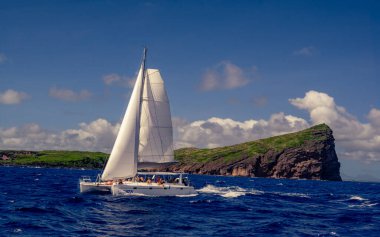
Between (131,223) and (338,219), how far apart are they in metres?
25.2

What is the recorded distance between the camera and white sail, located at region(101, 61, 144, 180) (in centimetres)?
6894

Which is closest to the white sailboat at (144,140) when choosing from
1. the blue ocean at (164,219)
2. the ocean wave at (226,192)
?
the blue ocean at (164,219)

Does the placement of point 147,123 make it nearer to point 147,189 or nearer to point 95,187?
point 147,189

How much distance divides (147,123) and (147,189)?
11.0 m

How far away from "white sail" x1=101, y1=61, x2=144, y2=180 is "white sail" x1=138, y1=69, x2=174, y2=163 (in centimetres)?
120

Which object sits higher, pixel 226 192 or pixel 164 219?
pixel 226 192

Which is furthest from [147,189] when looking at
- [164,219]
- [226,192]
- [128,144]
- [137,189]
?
[226,192]

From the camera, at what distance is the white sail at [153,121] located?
7094 cm

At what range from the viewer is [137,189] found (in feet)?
217

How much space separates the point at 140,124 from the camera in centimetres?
7131

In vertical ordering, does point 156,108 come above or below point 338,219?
above

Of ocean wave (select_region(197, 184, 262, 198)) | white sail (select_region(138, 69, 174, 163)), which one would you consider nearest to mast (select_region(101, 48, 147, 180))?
white sail (select_region(138, 69, 174, 163))

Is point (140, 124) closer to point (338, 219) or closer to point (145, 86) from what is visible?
point (145, 86)

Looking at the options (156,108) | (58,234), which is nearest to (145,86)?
(156,108)
